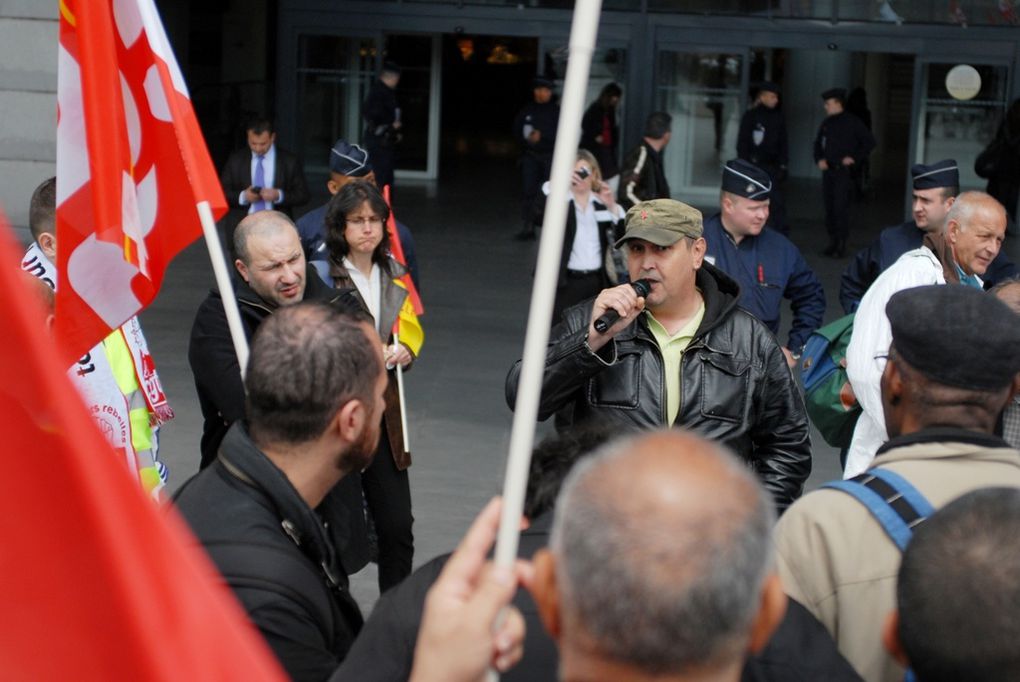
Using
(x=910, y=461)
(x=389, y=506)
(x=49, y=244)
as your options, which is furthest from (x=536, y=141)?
(x=910, y=461)

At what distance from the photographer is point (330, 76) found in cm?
2053

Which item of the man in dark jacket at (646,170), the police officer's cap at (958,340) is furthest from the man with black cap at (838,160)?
the police officer's cap at (958,340)

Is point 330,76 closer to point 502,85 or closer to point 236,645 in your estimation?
point 502,85

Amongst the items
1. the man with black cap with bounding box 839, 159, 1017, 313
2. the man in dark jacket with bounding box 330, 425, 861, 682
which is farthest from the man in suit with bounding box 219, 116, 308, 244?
the man in dark jacket with bounding box 330, 425, 861, 682

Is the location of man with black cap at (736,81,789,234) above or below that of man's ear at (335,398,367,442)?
above

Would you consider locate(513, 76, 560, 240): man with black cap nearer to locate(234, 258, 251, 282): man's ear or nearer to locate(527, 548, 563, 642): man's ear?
locate(234, 258, 251, 282): man's ear

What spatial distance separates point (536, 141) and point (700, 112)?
4082 millimetres

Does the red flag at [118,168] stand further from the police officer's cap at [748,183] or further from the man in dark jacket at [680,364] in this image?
the police officer's cap at [748,183]

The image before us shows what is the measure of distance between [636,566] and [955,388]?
54.1 inches

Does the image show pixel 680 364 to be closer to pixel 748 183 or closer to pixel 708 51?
pixel 748 183

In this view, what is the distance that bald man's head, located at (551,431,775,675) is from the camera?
1737mm

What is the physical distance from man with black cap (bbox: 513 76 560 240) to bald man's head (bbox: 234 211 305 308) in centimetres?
1223

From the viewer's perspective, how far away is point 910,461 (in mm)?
2838

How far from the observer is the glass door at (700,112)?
19.9 meters
